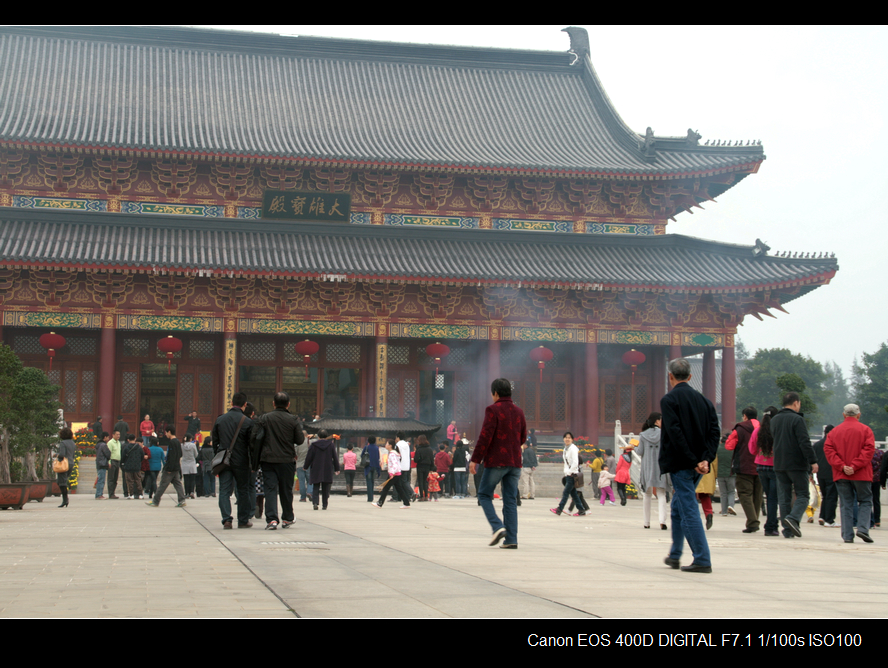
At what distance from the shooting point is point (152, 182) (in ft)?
99.0

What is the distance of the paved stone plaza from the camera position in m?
5.49

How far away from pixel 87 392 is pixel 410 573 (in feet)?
80.6

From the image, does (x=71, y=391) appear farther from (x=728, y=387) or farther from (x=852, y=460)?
(x=852, y=460)

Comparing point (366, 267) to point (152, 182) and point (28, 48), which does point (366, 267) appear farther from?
point (28, 48)

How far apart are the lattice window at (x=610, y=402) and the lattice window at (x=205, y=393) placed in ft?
42.4

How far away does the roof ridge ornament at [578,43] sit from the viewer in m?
37.5

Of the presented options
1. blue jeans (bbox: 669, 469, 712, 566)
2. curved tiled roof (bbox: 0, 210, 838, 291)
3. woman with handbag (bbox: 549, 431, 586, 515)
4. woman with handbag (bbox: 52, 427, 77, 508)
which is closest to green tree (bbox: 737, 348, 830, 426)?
curved tiled roof (bbox: 0, 210, 838, 291)

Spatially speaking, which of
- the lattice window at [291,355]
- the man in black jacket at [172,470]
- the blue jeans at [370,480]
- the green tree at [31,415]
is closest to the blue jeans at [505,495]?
the man in black jacket at [172,470]

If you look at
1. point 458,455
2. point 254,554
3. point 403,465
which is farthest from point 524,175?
point 254,554

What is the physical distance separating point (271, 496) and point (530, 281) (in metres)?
17.9

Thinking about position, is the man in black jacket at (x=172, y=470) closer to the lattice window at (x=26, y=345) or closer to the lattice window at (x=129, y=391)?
the lattice window at (x=129, y=391)

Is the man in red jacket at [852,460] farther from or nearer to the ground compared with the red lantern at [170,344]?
nearer to the ground

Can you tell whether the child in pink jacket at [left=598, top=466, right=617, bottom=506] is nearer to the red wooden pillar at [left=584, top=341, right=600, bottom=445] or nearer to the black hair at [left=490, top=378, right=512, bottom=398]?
the red wooden pillar at [left=584, top=341, right=600, bottom=445]

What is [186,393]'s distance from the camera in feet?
98.4
